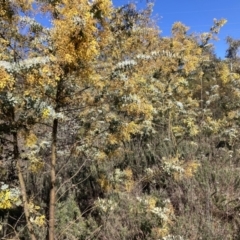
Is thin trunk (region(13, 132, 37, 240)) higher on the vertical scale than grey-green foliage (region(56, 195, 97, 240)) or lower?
higher

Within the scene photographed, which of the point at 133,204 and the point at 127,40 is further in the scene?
the point at 127,40

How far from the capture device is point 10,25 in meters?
3.11

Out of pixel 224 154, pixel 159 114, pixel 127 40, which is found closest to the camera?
pixel 224 154

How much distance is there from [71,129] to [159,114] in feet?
9.82

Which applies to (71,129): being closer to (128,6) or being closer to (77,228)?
(77,228)

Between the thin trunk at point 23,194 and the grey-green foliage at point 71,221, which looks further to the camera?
the grey-green foliage at point 71,221

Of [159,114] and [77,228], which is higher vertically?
[159,114]

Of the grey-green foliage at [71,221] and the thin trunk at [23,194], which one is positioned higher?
the thin trunk at [23,194]

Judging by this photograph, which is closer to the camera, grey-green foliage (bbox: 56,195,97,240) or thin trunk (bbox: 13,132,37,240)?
thin trunk (bbox: 13,132,37,240)

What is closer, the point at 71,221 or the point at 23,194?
A: the point at 23,194

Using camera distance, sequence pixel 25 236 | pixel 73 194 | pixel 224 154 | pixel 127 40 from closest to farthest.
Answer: pixel 25 236, pixel 73 194, pixel 224 154, pixel 127 40

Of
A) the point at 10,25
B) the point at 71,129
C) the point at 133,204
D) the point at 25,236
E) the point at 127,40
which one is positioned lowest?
the point at 25,236

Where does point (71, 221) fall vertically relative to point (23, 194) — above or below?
below

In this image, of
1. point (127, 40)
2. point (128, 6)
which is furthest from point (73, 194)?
point (128, 6)
